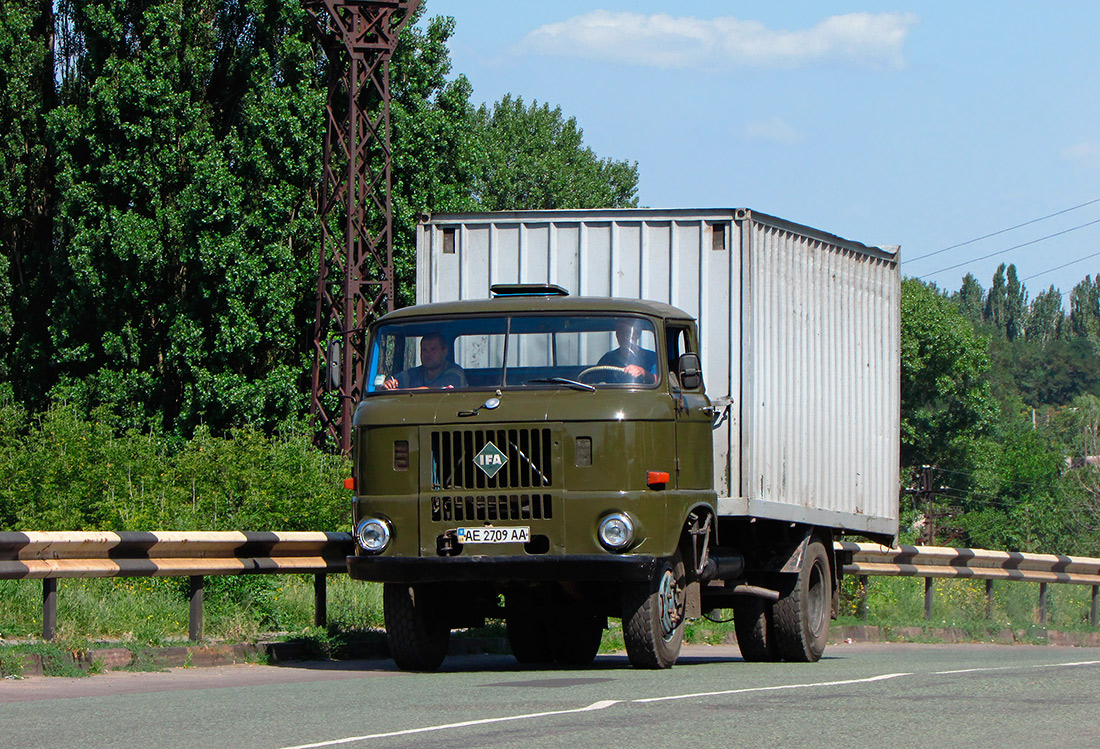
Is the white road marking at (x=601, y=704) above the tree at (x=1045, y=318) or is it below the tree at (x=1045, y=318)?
below

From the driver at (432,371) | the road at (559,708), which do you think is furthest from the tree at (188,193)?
the road at (559,708)

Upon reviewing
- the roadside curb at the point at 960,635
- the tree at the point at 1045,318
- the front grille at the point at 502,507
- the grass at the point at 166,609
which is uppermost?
the tree at the point at 1045,318

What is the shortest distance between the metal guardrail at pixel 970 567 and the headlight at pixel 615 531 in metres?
5.43

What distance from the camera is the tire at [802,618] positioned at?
13.4 metres

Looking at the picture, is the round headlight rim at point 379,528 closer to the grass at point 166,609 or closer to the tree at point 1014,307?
the grass at point 166,609

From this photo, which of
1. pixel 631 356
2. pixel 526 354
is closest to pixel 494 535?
pixel 526 354

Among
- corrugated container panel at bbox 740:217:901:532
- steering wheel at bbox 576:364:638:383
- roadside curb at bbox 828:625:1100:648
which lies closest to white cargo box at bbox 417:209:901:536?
corrugated container panel at bbox 740:217:901:532

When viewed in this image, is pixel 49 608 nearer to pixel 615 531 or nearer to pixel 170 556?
pixel 170 556

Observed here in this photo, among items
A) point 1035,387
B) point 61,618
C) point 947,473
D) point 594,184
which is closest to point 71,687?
point 61,618

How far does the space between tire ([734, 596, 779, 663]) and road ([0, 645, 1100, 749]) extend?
132 centimetres

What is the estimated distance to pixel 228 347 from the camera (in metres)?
34.6

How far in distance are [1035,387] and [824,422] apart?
162 m

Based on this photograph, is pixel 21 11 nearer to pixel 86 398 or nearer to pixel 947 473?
pixel 86 398

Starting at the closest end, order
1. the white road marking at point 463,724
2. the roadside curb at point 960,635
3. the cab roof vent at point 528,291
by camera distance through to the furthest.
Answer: the white road marking at point 463,724 → the cab roof vent at point 528,291 → the roadside curb at point 960,635
